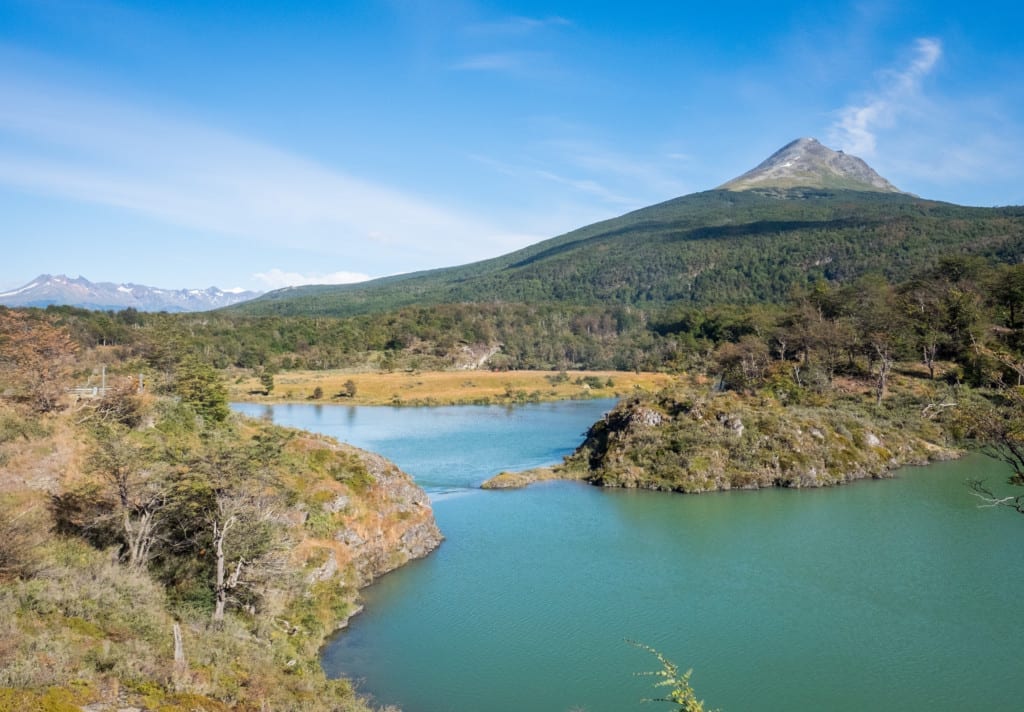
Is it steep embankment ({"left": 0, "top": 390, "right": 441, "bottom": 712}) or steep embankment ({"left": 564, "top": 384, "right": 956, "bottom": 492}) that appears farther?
steep embankment ({"left": 564, "top": 384, "right": 956, "bottom": 492})

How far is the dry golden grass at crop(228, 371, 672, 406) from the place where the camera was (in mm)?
93250

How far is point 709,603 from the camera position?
929 inches

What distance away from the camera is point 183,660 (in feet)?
46.1

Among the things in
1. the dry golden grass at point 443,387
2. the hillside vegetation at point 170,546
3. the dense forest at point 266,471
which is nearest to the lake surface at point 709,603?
the hillside vegetation at point 170,546

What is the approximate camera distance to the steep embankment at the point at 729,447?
39.7 m

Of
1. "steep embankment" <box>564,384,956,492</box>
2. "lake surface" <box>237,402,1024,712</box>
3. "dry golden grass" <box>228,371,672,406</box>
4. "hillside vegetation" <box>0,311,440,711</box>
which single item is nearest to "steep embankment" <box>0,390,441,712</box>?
"hillside vegetation" <box>0,311,440,711</box>

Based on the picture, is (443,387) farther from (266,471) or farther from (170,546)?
(170,546)

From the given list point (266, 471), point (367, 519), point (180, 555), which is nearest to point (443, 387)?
point (367, 519)

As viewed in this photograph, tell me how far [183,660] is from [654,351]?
11796 cm

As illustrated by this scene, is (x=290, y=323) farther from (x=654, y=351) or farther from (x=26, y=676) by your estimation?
(x=26, y=676)

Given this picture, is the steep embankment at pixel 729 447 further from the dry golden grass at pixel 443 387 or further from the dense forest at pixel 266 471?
the dry golden grass at pixel 443 387

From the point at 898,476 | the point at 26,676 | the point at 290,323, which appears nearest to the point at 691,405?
the point at 898,476

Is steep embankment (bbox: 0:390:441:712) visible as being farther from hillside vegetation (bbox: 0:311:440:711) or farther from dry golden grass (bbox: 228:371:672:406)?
dry golden grass (bbox: 228:371:672:406)

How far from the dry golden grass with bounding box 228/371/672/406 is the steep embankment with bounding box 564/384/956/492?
4235cm
